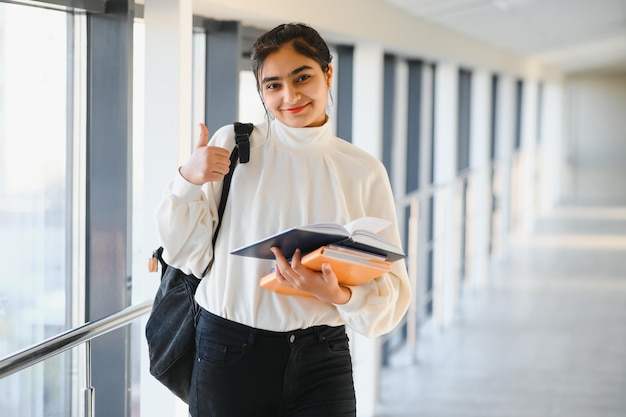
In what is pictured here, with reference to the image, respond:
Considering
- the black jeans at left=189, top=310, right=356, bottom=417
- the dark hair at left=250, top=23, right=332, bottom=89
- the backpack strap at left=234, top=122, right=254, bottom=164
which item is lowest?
the black jeans at left=189, top=310, right=356, bottom=417

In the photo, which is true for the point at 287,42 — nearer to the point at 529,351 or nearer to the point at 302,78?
the point at 302,78

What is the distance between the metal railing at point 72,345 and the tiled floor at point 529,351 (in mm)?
1108

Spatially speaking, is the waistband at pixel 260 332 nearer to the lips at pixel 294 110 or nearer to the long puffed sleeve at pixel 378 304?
the long puffed sleeve at pixel 378 304

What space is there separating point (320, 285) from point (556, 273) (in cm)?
312

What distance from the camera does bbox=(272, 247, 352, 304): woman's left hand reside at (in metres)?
0.78

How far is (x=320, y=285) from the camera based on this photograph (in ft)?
2.61

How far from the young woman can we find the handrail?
0.14 meters

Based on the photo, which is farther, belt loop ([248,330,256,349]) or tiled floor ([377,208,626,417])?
tiled floor ([377,208,626,417])

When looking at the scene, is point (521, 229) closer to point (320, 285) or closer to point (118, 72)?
point (118, 72)

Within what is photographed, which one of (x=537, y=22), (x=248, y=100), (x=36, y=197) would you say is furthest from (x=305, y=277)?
(x=537, y=22)

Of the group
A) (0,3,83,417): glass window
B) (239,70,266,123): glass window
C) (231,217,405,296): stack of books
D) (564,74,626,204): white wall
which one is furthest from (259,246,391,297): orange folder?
(564,74,626,204): white wall

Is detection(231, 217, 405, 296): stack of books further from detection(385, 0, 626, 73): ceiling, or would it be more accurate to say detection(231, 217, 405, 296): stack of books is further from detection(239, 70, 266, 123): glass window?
detection(385, 0, 626, 73): ceiling

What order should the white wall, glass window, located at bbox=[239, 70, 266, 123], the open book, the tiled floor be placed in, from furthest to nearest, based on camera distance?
the white wall → the tiled floor → glass window, located at bbox=[239, 70, 266, 123] → the open book

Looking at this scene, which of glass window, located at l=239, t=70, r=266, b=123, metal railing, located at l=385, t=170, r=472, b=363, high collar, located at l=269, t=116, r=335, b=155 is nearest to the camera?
high collar, located at l=269, t=116, r=335, b=155
